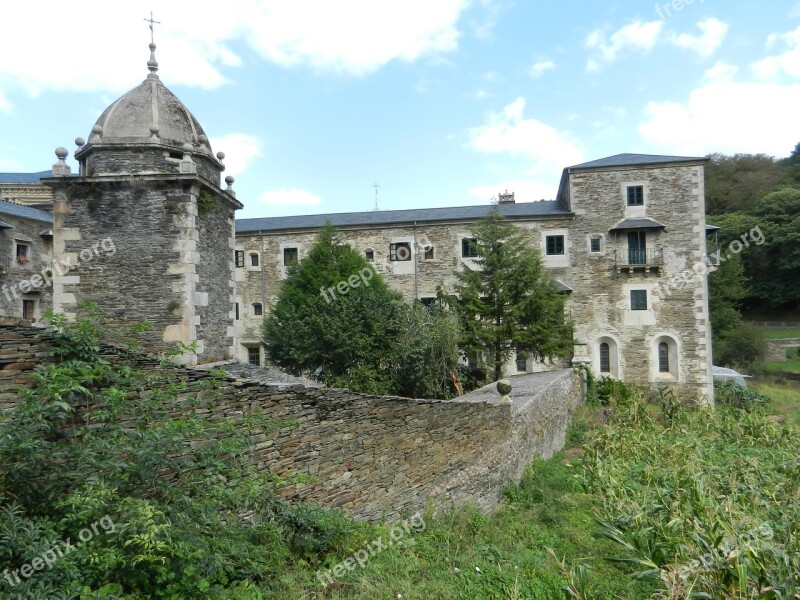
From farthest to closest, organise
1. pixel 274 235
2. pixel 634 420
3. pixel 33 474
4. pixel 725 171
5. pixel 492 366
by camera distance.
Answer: pixel 725 171, pixel 274 235, pixel 492 366, pixel 634 420, pixel 33 474

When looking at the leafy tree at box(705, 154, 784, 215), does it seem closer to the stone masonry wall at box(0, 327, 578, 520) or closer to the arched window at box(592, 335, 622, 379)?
the arched window at box(592, 335, 622, 379)

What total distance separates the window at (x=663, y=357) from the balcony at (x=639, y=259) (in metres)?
3.63

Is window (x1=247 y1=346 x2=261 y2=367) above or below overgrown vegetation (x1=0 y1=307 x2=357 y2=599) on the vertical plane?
below

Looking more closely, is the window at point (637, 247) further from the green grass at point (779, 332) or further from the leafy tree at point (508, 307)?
the green grass at point (779, 332)

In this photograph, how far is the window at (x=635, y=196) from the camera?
21625 mm

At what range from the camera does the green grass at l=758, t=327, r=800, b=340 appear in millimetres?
36281

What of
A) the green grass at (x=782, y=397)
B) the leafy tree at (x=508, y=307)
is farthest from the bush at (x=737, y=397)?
the leafy tree at (x=508, y=307)

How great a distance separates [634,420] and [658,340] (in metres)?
7.68

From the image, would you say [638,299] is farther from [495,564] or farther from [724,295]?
[495,564]

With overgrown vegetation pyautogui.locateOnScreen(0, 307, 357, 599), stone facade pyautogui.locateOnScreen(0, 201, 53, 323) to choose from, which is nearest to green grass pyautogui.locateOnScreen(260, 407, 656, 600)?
overgrown vegetation pyautogui.locateOnScreen(0, 307, 357, 599)

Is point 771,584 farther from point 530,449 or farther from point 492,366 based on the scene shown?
point 492,366

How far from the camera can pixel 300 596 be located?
14.0ft

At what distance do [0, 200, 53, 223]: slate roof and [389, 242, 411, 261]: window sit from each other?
59.9ft

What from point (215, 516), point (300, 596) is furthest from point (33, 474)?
point (300, 596)
